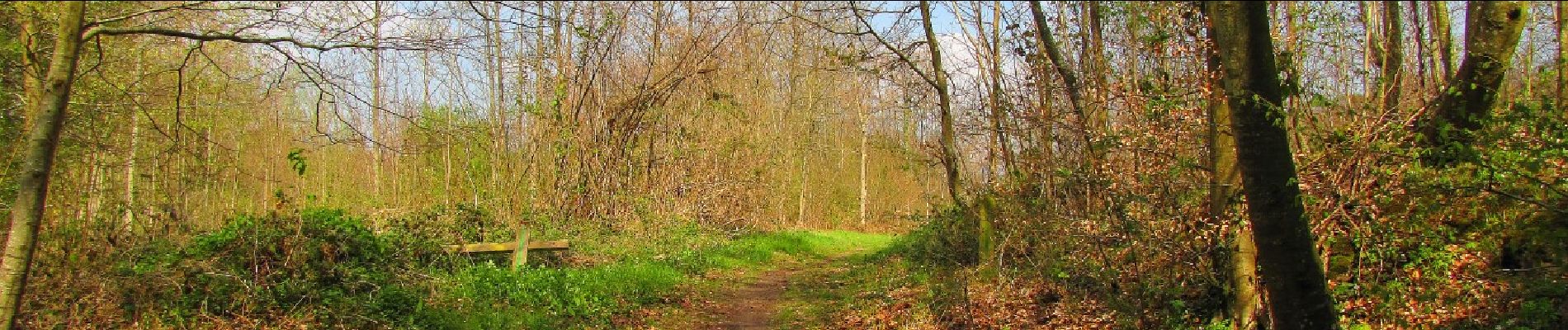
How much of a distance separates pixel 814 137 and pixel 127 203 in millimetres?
25358

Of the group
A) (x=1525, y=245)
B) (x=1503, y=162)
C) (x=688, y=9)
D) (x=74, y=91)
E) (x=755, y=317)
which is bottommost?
(x=755, y=317)

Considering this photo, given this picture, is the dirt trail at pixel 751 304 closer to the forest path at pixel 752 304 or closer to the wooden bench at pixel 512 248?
the forest path at pixel 752 304

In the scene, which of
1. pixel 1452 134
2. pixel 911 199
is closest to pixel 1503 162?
pixel 1452 134

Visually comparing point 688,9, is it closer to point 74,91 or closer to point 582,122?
point 582,122

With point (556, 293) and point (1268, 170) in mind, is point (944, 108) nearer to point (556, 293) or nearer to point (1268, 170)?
point (556, 293)

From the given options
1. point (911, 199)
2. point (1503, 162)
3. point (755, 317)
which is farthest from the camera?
point (911, 199)

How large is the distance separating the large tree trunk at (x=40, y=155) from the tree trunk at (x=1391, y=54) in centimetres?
716

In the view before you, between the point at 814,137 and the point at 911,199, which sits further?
the point at 911,199

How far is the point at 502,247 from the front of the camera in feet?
34.0

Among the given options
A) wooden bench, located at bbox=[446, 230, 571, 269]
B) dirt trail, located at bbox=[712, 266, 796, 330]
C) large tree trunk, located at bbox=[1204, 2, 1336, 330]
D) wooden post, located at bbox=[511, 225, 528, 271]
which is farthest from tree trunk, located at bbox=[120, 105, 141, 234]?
large tree trunk, located at bbox=[1204, 2, 1336, 330]

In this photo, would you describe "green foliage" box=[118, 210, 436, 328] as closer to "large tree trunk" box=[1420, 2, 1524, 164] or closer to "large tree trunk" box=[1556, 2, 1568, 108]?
"large tree trunk" box=[1420, 2, 1524, 164]

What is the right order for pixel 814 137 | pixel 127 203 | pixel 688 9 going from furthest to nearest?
pixel 814 137 → pixel 688 9 → pixel 127 203

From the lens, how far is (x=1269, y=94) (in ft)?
12.1

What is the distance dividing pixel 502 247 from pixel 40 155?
6511mm
